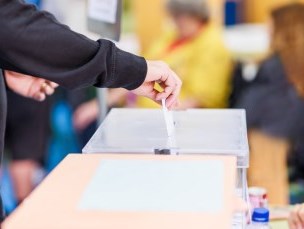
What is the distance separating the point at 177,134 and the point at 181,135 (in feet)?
0.04

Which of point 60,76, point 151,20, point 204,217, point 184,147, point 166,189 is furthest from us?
point 151,20

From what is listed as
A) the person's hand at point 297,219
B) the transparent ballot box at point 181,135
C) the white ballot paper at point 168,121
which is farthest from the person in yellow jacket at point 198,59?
the white ballot paper at point 168,121

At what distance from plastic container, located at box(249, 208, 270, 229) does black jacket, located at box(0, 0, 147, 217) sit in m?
0.50

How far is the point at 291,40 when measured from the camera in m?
3.37

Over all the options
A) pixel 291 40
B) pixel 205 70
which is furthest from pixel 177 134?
pixel 205 70

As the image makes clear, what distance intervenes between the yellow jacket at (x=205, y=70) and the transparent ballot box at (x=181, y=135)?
6.08ft

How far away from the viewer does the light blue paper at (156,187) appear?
3.56 feet

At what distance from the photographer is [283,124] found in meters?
3.30

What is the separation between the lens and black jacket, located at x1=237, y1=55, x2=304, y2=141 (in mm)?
3299

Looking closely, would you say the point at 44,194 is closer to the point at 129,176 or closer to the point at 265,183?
the point at 129,176

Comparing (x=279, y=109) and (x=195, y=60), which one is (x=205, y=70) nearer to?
(x=195, y=60)

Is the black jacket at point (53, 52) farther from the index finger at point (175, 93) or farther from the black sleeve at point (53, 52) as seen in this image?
the index finger at point (175, 93)

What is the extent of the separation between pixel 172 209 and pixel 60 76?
360 mm

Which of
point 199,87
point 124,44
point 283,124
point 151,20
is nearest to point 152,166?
point 283,124
